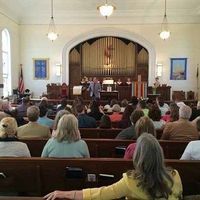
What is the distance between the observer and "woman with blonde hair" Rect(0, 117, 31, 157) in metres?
3.20

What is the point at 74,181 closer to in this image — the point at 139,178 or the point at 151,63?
the point at 139,178

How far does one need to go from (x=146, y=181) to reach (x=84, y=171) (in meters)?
1.12

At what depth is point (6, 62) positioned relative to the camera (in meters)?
13.9

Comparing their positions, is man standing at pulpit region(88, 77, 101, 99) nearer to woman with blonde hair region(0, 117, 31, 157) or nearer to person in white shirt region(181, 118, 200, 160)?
woman with blonde hair region(0, 117, 31, 157)

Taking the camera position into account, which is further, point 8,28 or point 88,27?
point 88,27

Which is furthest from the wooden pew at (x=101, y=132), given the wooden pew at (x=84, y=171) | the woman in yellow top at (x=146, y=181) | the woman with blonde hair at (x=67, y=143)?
the woman in yellow top at (x=146, y=181)

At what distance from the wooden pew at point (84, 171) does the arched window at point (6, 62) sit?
11287 millimetres

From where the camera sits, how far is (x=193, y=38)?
14930 millimetres

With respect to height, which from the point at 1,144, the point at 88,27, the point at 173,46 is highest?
the point at 88,27

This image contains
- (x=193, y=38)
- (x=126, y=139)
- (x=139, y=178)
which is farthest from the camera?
(x=193, y=38)

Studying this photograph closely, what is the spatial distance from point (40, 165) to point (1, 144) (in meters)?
0.61

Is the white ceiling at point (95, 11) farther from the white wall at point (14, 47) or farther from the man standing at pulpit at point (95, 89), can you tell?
the man standing at pulpit at point (95, 89)

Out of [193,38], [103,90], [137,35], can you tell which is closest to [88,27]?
[137,35]

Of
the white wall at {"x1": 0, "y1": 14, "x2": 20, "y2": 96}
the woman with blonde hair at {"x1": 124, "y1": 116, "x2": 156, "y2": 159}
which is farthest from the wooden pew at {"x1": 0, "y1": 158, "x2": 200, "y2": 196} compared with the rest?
the white wall at {"x1": 0, "y1": 14, "x2": 20, "y2": 96}
